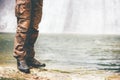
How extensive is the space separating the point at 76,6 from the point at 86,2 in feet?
3.77

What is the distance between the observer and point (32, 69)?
4.43m

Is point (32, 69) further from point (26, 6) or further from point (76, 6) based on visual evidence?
point (76, 6)

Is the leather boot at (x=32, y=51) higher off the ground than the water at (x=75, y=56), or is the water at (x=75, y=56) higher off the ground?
the leather boot at (x=32, y=51)

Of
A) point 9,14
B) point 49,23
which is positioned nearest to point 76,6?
point 49,23

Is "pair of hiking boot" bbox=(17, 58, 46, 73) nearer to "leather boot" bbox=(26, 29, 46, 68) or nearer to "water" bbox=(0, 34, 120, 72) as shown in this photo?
"leather boot" bbox=(26, 29, 46, 68)

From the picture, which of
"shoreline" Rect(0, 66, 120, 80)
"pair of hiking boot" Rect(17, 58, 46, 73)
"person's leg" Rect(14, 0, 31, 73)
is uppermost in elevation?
"person's leg" Rect(14, 0, 31, 73)

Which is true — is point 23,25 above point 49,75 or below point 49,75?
above

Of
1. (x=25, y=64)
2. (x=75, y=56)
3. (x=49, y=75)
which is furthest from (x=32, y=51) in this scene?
(x=75, y=56)

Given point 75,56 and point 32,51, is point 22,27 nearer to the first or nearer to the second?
point 32,51

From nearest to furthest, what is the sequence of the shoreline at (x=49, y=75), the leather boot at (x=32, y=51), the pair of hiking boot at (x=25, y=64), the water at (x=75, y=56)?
1. the shoreline at (x=49, y=75)
2. the pair of hiking boot at (x=25, y=64)
3. the leather boot at (x=32, y=51)
4. the water at (x=75, y=56)

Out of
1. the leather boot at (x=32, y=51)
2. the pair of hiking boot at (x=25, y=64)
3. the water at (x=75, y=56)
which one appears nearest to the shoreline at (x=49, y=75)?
the pair of hiking boot at (x=25, y=64)

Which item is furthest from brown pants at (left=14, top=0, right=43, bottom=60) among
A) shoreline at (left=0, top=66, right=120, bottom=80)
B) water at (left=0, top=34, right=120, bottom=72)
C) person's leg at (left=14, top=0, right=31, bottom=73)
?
water at (left=0, top=34, right=120, bottom=72)

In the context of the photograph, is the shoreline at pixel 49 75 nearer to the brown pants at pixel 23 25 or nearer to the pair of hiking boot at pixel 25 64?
the pair of hiking boot at pixel 25 64

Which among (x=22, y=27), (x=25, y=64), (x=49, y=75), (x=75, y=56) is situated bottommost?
(x=75, y=56)
